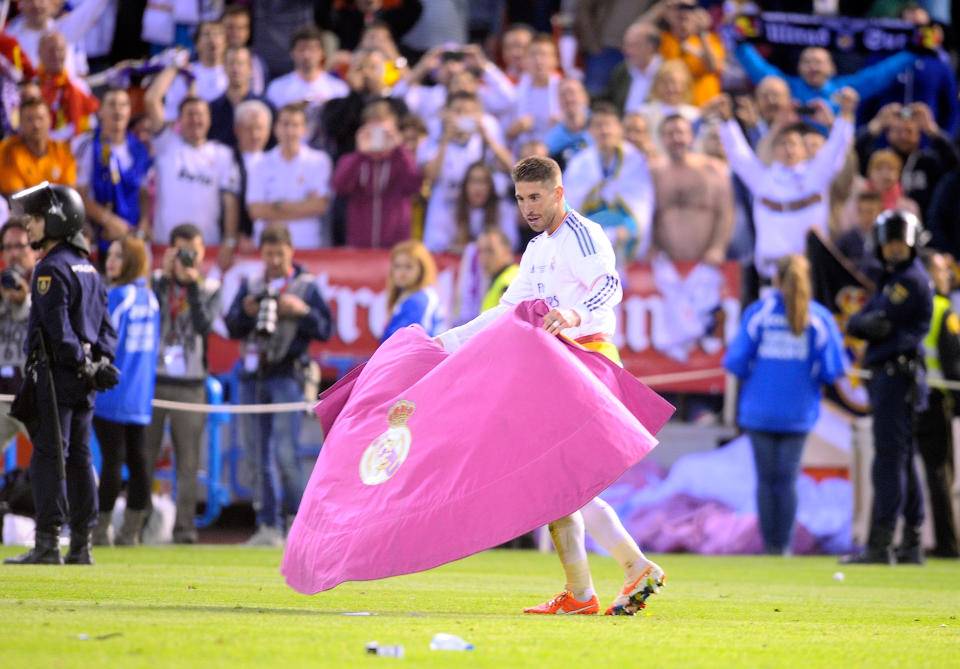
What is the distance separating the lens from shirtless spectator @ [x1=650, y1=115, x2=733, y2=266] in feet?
51.0

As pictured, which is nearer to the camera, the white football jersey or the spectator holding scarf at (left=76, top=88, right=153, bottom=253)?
the white football jersey

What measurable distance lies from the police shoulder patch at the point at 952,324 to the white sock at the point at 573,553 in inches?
325

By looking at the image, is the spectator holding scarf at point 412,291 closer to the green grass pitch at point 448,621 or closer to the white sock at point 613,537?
the green grass pitch at point 448,621

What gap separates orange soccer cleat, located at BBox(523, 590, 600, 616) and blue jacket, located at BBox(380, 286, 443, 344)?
5710 mm

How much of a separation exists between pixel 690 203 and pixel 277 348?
4441 millimetres

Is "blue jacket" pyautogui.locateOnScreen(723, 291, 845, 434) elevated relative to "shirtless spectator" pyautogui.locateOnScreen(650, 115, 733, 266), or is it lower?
lower

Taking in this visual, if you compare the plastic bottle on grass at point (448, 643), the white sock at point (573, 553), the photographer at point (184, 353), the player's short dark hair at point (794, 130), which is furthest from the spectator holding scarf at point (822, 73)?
the plastic bottle on grass at point (448, 643)

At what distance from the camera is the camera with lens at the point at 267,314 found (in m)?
13.8

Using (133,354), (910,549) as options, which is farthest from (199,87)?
(910,549)

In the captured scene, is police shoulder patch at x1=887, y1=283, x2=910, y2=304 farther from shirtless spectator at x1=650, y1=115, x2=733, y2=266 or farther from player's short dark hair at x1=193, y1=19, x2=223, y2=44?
player's short dark hair at x1=193, y1=19, x2=223, y2=44

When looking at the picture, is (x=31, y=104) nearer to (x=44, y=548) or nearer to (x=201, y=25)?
(x=201, y=25)

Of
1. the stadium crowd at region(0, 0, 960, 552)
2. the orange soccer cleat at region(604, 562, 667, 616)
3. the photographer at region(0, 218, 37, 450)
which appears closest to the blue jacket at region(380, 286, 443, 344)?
the stadium crowd at region(0, 0, 960, 552)

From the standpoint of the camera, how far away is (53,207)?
400 inches

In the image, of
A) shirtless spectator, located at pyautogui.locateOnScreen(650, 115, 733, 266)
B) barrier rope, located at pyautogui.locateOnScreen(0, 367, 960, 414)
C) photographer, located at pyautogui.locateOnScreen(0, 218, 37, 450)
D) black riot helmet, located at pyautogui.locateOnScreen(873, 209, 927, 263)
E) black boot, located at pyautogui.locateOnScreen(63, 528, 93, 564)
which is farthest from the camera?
shirtless spectator, located at pyautogui.locateOnScreen(650, 115, 733, 266)
